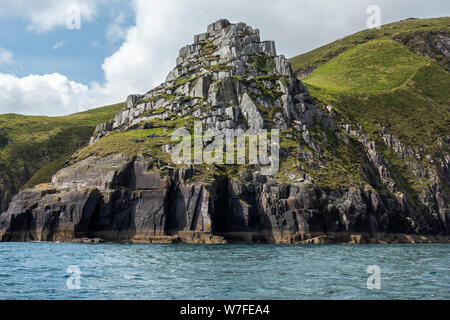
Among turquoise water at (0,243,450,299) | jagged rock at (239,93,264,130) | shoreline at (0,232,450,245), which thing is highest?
jagged rock at (239,93,264,130)

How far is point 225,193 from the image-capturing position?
10775cm

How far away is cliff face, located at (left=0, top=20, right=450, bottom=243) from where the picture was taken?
101875 millimetres

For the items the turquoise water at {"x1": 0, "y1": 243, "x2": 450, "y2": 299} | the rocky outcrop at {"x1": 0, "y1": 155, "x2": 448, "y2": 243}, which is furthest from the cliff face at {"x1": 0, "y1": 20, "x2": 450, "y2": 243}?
the turquoise water at {"x1": 0, "y1": 243, "x2": 450, "y2": 299}

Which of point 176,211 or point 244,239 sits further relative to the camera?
point 176,211

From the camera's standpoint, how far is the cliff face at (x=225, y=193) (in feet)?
334

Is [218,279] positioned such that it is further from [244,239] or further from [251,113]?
[251,113]

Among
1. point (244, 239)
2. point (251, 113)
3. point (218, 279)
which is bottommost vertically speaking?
point (244, 239)

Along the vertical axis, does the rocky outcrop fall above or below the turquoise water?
above

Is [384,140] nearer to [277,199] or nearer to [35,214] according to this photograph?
[277,199]

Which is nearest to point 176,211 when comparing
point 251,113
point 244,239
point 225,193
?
point 225,193

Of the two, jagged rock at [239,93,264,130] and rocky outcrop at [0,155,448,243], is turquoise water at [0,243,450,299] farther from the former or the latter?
jagged rock at [239,93,264,130]

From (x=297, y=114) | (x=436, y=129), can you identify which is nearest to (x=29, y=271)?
(x=297, y=114)

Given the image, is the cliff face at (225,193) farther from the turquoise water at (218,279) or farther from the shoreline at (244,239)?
the turquoise water at (218,279)

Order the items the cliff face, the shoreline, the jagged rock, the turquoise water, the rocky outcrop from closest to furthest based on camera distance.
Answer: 1. the turquoise water
2. the shoreline
3. the rocky outcrop
4. the cliff face
5. the jagged rock
